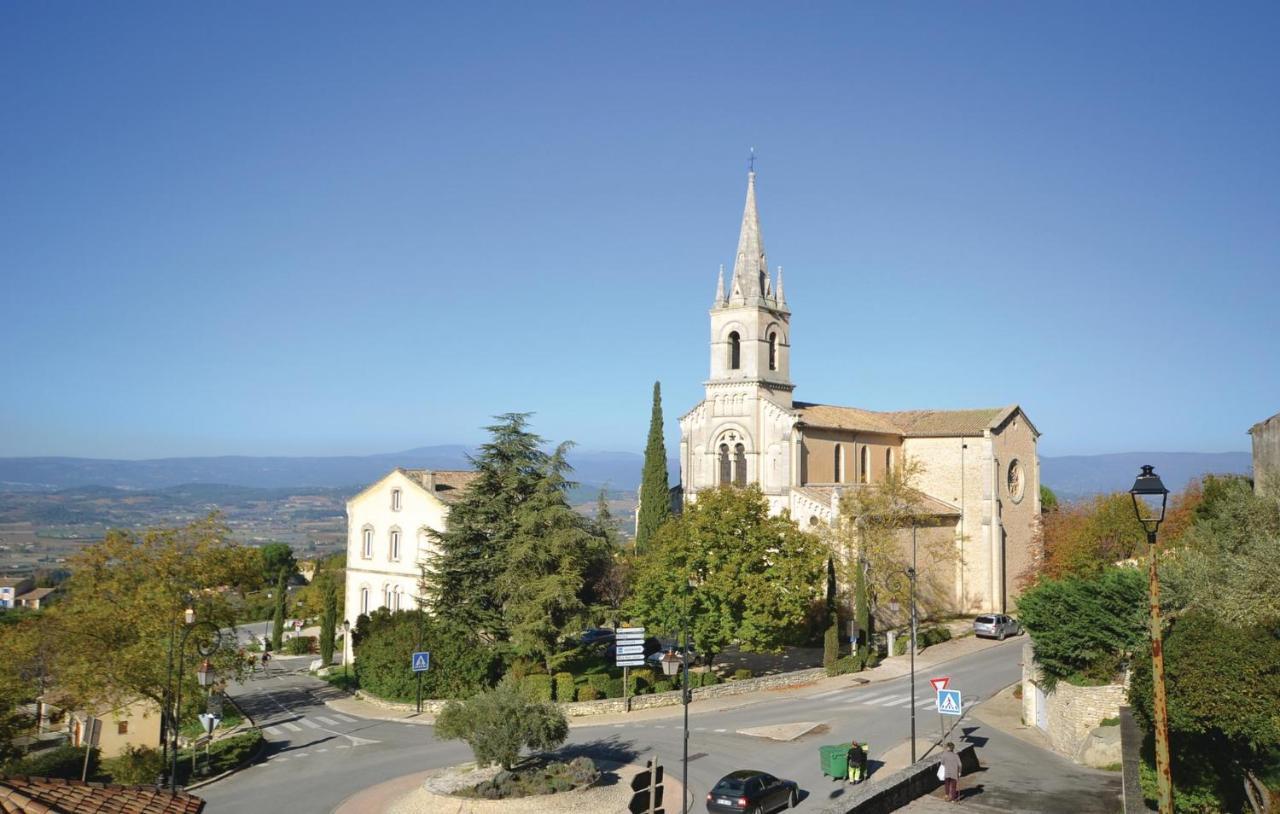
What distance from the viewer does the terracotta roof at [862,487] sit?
2016 inches

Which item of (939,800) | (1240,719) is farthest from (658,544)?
(1240,719)

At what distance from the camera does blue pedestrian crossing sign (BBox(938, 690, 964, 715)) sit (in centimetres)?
2417

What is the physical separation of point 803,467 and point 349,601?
26328 millimetres

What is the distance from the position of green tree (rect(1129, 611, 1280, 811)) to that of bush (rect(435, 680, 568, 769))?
14588mm

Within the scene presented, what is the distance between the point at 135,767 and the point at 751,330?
38599 millimetres

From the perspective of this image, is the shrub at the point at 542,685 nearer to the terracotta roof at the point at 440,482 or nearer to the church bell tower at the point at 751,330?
the terracotta roof at the point at 440,482

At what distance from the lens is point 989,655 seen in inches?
1804

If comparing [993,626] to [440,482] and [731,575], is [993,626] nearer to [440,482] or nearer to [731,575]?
[731,575]

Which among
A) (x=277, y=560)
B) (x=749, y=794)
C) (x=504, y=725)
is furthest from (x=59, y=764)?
(x=277, y=560)

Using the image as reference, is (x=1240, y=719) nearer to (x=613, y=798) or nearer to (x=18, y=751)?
(x=613, y=798)

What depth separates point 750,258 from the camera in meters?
57.4

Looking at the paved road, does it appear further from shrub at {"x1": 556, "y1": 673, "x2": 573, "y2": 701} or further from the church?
the church

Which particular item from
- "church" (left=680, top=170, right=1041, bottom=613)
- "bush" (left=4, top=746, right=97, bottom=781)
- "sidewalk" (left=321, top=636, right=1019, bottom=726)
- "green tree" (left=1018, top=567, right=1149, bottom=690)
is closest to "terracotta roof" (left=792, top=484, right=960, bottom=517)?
"church" (left=680, top=170, right=1041, bottom=613)

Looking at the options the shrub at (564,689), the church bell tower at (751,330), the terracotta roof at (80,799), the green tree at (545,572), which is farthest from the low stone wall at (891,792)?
the church bell tower at (751,330)
